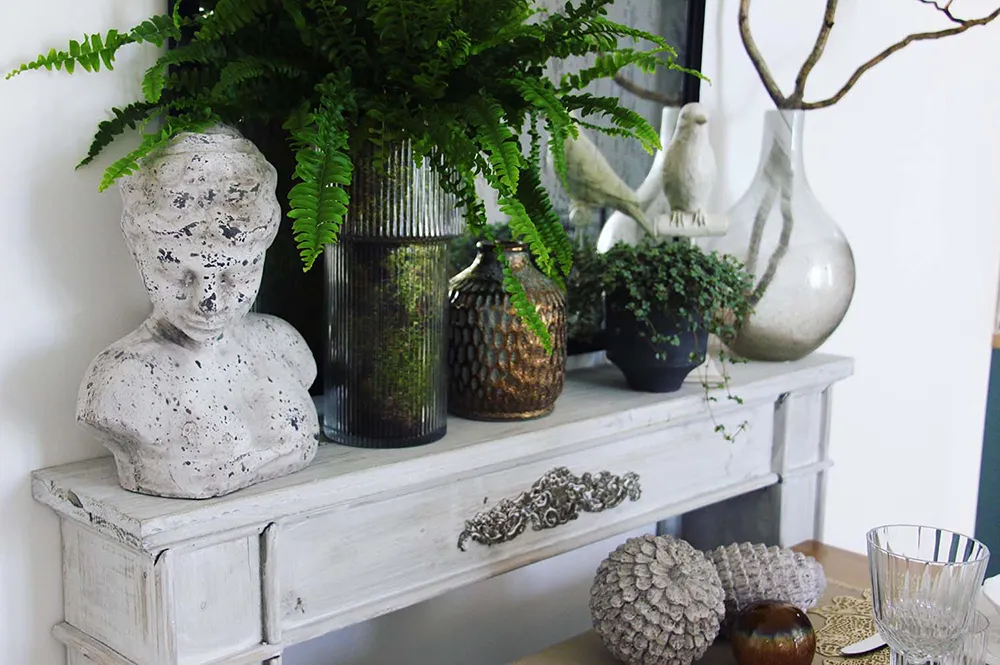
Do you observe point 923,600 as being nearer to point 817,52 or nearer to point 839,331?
point 817,52

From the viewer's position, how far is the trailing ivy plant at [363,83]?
31.6 inches

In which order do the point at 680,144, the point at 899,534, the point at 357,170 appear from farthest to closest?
the point at 680,144 < the point at 899,534 < the point at 357,170

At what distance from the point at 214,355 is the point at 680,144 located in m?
0.75

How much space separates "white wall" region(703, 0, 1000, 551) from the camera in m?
1.70

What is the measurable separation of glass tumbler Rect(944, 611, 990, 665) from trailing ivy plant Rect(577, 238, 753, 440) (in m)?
0.41

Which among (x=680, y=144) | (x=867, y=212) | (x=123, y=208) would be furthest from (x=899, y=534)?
(x=867, y=212)

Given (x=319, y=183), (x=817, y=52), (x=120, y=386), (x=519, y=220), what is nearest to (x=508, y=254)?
(x=519, y=220)

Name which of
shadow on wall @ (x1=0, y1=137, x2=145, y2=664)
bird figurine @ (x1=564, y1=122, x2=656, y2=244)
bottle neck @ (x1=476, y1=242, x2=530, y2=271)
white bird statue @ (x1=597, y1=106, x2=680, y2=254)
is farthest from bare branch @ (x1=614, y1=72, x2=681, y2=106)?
shadow on wall @ (x1=0, y1=137, x2=145, y2=664)

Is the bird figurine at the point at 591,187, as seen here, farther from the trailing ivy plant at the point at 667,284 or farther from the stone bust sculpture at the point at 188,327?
the stone bust sculpture at the point at 188,327

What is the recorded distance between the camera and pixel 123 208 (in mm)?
862

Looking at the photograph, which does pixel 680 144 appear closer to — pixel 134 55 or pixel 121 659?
pixel 134 55

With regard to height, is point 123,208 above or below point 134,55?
below

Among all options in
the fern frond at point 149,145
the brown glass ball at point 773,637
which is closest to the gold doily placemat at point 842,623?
the brown glass ball at point 773,637

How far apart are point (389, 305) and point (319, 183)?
0.19 metres
